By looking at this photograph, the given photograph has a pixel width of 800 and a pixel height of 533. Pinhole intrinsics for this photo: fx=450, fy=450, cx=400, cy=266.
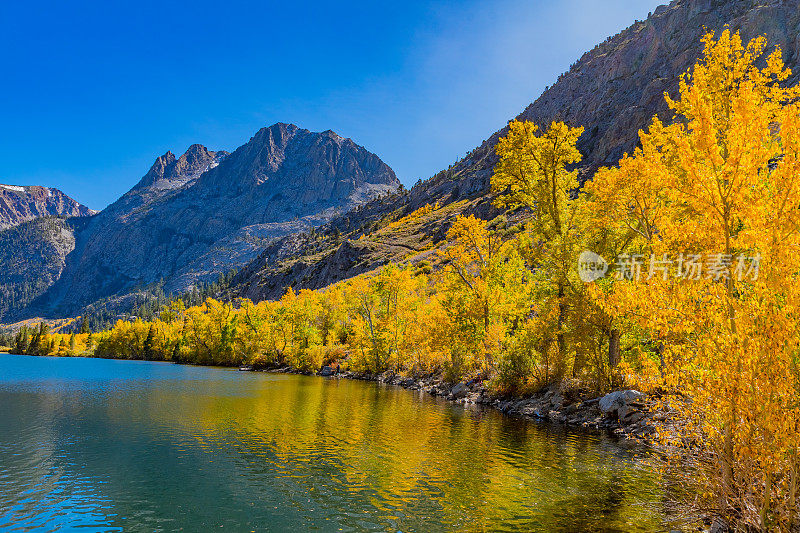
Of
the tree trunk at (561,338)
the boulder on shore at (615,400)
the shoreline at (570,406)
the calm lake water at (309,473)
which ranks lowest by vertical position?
the calm lake water at (309,473)

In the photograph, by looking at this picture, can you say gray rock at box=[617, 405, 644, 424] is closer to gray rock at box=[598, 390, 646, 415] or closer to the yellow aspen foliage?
gray rock at box=[598, 390, 646, 415]

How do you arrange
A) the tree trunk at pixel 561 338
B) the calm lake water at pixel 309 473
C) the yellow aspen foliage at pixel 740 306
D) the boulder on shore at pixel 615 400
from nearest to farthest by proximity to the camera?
the yellow aspen foliage at pixel 740 306 → the calm lake water at pixel 309 473 → the boulder on shore at pixel 615 400 → the tree trunk at pixel 561 338

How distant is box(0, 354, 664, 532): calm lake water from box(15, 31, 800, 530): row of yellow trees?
5.39 metres

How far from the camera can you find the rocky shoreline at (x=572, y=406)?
96.7ft

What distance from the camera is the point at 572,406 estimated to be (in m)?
35.8

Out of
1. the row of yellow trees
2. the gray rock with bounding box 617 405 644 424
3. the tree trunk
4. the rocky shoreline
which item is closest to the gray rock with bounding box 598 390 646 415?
the rocky shoreline

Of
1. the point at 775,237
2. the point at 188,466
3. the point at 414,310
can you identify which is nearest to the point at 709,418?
the point at 775,237

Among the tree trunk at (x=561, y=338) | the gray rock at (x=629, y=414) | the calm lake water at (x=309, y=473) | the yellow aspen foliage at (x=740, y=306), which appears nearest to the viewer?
the yellow aspen foliage at (x=740, y=306)

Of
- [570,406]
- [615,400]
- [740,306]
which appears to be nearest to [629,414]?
[615,400]

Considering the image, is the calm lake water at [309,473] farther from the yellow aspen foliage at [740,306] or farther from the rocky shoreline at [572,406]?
the yellow aspen foliage at [740,306]

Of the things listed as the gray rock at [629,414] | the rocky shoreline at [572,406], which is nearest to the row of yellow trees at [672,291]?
the rocky shoreline at [572,406]

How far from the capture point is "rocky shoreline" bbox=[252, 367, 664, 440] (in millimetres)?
29484

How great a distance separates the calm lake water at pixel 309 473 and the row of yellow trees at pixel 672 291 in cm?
539

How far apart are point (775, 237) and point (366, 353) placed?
2626 inches
